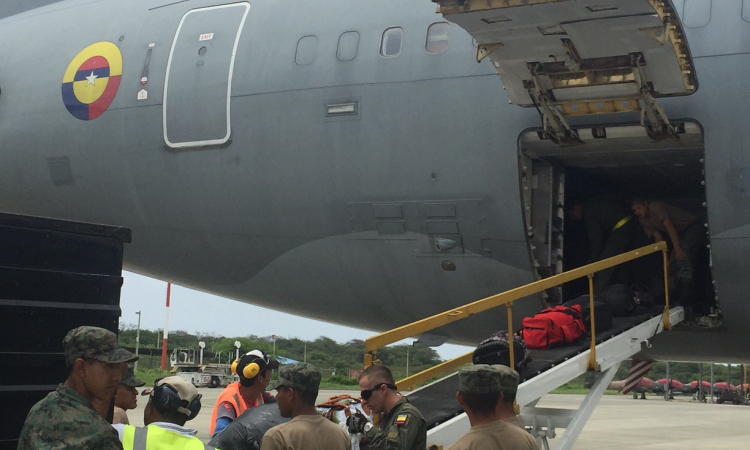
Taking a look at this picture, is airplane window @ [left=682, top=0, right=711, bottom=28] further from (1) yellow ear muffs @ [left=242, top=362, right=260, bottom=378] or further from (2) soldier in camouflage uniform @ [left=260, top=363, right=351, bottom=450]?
(2) soldier in camouflage uniform @ [left=260, top=363, right=351, bottom=450]

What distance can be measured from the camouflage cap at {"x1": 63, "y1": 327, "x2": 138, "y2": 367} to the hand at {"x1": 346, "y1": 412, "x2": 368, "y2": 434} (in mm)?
1589

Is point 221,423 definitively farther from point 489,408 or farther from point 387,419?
point 489,408

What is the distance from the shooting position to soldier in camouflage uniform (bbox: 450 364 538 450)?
3.48 m

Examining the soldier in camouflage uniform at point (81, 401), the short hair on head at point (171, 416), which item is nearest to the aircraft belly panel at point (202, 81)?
the short hair on head at point (171, 416)

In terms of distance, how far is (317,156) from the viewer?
8.09 meters

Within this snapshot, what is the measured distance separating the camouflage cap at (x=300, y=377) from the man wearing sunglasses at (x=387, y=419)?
0.37 metres

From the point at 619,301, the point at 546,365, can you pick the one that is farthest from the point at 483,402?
the point at 619,301

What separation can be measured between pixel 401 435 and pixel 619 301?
11.9ft

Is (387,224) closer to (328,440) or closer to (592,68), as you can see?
(592,68)

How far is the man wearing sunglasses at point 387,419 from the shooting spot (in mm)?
4266

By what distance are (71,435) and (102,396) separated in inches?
11.5

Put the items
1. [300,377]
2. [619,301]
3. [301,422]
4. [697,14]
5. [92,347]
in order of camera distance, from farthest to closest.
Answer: [619,301] → [697,14] → [300,377] → [301,422] → [92,347]

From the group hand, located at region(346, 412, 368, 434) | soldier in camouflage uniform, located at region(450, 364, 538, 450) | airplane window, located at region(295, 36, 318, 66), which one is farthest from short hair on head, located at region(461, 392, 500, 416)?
airplane window, located at region(295, 36, 318, 66)

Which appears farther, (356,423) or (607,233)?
(607,233)
